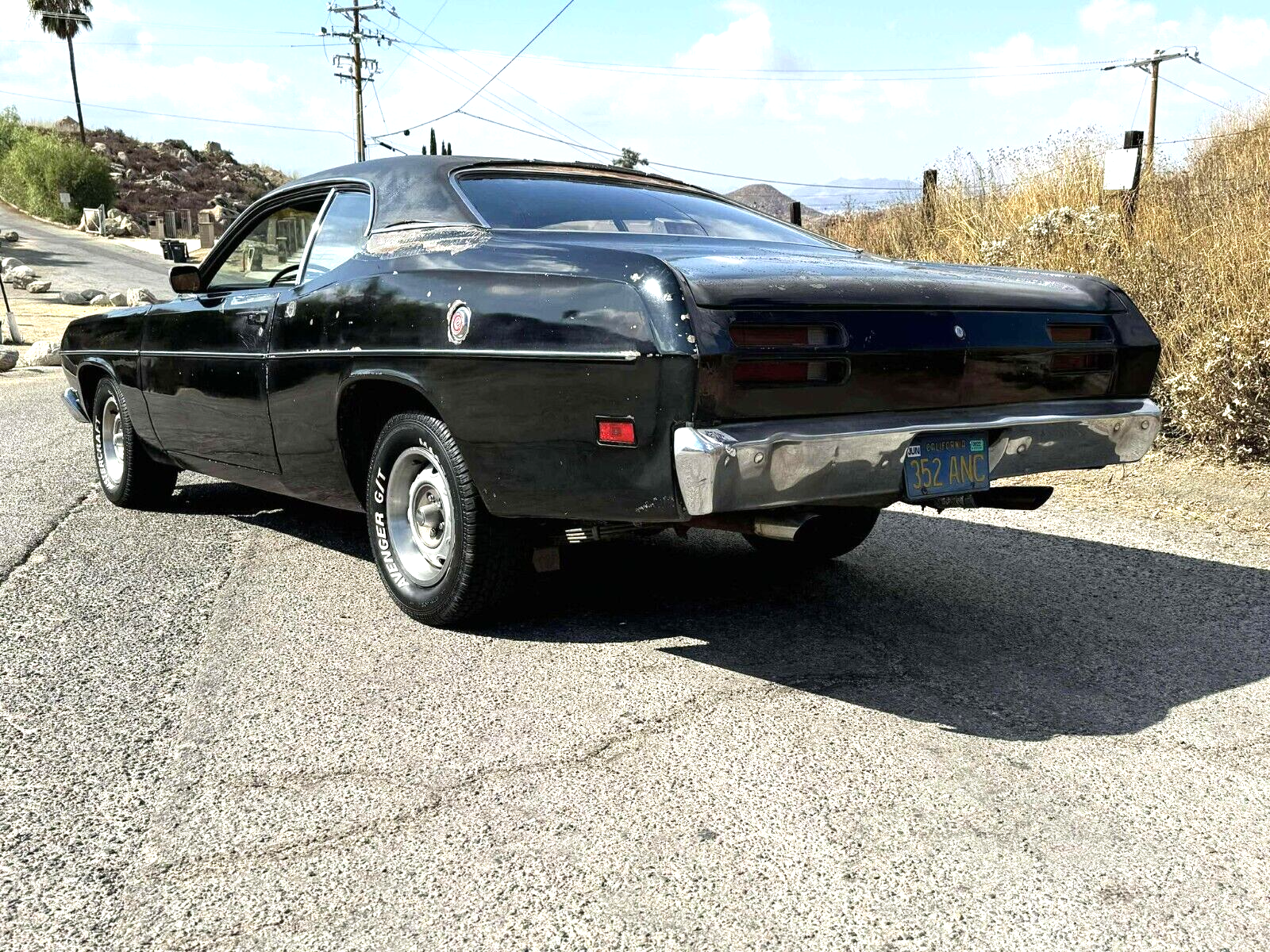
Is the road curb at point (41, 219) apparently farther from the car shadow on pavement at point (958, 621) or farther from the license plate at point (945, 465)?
the license plate at point (945, 465)

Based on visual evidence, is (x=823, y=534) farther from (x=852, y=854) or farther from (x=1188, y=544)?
(x=852, y=854)

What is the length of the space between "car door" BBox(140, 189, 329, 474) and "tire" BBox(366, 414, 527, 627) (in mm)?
801

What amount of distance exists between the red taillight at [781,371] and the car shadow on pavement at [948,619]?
944 millimetres

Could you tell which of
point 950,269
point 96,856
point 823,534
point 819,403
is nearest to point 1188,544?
point 823,534

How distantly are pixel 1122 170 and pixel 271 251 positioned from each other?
688 centimetres

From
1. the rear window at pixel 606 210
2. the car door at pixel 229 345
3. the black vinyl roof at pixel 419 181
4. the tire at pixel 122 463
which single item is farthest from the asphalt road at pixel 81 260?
the rear window at pixel 606 210

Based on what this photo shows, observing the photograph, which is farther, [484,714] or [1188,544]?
[1188,544]

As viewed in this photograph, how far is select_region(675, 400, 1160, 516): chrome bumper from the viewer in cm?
307

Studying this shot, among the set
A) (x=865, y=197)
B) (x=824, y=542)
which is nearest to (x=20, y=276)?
(x=865, y=197)

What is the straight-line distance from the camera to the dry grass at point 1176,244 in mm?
6969

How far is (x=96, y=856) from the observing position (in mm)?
2525

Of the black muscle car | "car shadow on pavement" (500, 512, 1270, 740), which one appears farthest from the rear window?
"car shadow on pavement" (500, 512, 1270, 740)

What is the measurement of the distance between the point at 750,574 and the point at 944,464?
1.54 meters

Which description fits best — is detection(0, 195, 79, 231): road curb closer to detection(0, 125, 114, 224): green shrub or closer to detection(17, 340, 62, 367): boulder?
detection(0, 125, 114, 224): green shrub
